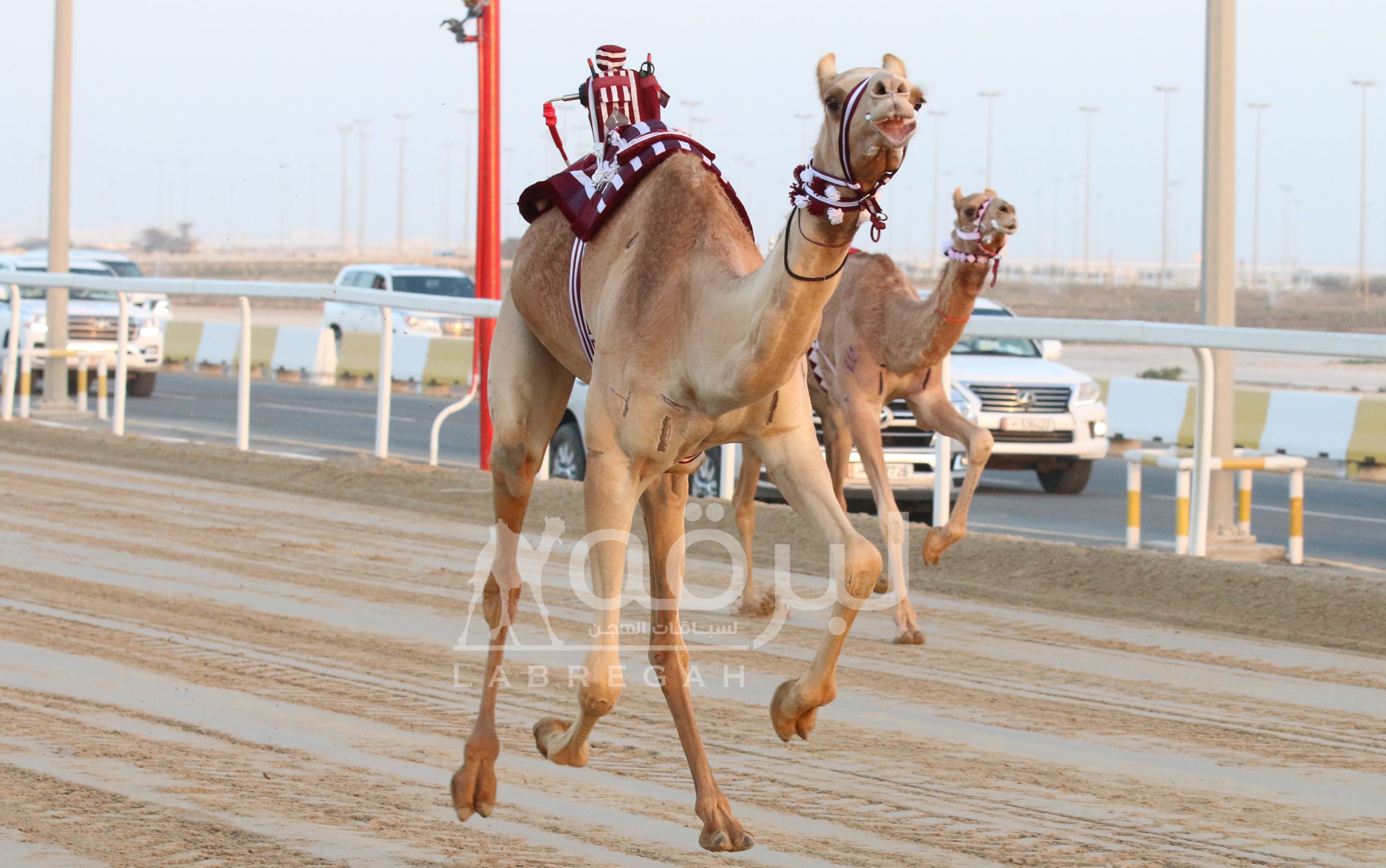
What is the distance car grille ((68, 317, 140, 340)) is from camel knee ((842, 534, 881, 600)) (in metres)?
25.3

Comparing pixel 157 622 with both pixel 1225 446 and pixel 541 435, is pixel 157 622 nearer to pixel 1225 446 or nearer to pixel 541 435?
pixel 541 435

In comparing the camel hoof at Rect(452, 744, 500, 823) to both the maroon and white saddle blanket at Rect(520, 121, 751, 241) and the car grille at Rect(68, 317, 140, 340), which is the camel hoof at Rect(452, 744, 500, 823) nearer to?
the maroon and white saddle blanket at Rect(520, 121, 751, 241)

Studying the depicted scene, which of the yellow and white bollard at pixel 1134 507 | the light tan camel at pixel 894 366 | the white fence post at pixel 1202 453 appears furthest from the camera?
the yellow and white bollard at pixel 1134 507

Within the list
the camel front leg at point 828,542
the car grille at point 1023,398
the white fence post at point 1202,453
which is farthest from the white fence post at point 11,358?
the camel front leg at point 828,542

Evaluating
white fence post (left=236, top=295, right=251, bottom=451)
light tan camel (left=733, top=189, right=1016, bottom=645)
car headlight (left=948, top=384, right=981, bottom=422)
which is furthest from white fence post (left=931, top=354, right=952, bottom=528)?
white fence post (left=236, top=295, right=251, bottom=451)

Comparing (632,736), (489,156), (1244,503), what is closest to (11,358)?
(489,156)

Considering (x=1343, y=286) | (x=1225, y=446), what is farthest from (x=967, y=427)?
(x=1343, y=286)

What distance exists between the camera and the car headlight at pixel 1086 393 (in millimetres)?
18422

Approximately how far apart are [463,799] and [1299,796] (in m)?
2.74

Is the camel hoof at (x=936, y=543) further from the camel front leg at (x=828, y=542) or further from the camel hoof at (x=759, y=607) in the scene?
the camel front leg at (x=828, y=542)

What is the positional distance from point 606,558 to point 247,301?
13117 mm

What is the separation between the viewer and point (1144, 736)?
7.32 meters

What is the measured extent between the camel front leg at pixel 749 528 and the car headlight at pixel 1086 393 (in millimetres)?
8284

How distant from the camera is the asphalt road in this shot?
15531 millimetres
